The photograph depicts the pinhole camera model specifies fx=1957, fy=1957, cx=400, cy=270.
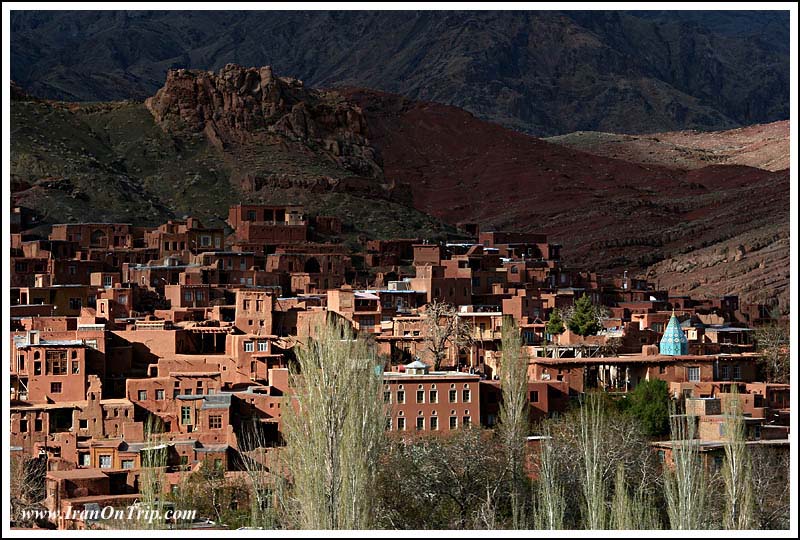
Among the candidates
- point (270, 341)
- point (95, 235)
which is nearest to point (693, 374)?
point (270, 341)

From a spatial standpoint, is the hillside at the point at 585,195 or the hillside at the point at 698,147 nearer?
the hillside at the point at 585,195

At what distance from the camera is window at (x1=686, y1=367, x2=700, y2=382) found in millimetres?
46781

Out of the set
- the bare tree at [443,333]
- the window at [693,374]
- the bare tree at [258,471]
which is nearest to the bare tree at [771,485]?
the window at [693,374]

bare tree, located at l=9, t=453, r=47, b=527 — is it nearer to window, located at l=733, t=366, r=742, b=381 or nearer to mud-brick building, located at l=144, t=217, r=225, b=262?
window, located at l=733, t=366, r=742, b=381

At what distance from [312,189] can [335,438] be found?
51.2 meters

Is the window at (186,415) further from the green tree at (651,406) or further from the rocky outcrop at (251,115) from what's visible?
the rocky outcrop at (251,115)

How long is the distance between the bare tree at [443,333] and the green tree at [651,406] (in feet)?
16.9

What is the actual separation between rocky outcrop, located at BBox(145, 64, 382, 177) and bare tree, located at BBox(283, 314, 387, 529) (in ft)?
186

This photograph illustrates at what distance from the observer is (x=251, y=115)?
9269 centimetres

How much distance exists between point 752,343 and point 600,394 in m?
11.3

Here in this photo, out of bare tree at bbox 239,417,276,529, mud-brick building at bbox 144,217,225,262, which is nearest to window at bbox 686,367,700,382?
bare tree at bbox 239,417,276,529

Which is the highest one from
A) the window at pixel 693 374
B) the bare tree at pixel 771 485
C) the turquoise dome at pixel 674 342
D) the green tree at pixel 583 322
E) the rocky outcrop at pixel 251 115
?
the rocky outcrop at pixel 251 115

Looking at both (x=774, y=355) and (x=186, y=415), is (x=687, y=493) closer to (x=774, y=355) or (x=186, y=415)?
(x=186, y=415)

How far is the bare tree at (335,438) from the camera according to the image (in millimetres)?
30906
